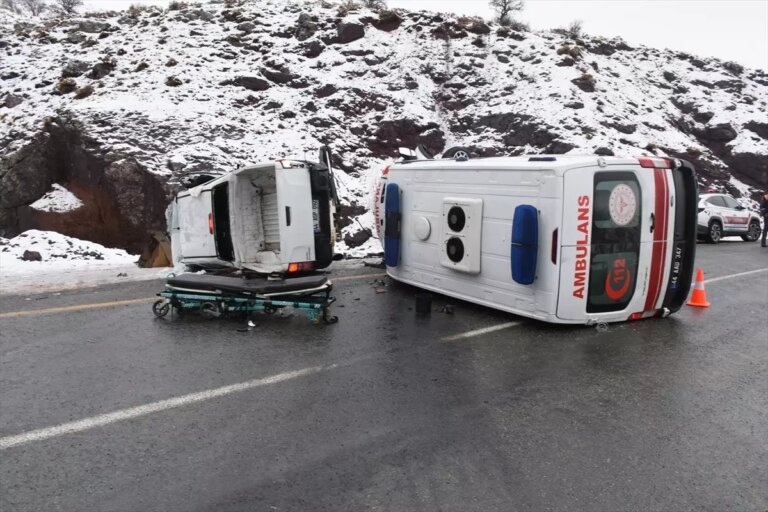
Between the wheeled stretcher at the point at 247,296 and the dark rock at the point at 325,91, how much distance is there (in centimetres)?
1686

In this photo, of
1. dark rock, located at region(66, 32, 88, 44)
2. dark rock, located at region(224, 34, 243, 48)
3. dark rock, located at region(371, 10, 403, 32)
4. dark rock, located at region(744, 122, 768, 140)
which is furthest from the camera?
dark rock, located at region(371, 10, 403, 32)

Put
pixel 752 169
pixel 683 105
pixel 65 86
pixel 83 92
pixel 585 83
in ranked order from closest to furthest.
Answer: pixel 83 92 → pixel 65 86 → pixel 752 169 → pixel 585 83 → pixel 683 105

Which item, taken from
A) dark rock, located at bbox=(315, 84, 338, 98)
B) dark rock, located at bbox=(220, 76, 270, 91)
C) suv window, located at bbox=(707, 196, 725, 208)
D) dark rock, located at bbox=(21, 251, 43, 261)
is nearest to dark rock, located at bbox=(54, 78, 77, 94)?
dark rock, located at bbox=(220, 76, 270, 91)

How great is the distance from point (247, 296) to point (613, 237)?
177 inches

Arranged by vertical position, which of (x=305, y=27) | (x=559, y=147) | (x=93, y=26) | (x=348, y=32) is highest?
(x=93, y=26)

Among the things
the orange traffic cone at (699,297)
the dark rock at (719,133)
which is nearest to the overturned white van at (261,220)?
the orange traffic cone at (699,297)

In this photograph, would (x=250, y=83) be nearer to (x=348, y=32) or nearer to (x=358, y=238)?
(x=348, y=32)

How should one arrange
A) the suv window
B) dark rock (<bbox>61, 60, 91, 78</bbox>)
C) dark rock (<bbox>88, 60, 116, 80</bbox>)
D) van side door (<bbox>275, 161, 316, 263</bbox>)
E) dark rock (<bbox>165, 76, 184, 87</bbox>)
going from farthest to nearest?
dark rock (<bbox>61, 60, 91, 78</bbox>) < dark rock (<bbox>88, 60, 116, 80</bbox>) < dark rock (<bbox>165, 76, 184, 87</bbox>) < the suv window < van side door (<bbox>275, 161, 316, 263</bbox>)

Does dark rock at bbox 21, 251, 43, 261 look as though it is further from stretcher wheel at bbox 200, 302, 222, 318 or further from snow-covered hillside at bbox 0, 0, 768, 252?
stretcher wheel at bbox 200, 302, 222, 318

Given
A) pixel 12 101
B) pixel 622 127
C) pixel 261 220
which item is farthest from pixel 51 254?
pixel 622 127

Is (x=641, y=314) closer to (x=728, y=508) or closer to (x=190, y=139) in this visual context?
(x=728, y=508)

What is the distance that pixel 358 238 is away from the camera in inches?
527

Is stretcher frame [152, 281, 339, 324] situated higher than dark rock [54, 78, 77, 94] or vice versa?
dark rock [54, 78, 77, 94]

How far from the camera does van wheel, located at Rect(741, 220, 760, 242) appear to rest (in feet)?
56.2
